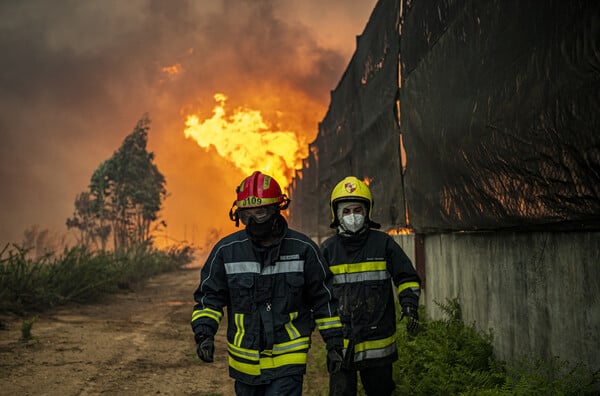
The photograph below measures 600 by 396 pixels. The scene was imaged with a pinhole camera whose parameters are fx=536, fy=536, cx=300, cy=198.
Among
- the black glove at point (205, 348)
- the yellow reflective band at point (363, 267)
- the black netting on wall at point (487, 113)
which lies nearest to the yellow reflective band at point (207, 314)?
the black glove at point (205, 348)

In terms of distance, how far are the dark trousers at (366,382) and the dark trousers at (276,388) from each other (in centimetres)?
87

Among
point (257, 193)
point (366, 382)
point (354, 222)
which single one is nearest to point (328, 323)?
point (257, 193)

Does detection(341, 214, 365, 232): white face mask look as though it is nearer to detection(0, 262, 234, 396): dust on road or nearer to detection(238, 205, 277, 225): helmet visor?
detection(238, 205, 277, 225): helmet visor

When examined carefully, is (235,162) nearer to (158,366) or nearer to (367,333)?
(158,366)

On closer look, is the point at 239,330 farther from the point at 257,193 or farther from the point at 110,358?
the point at 110,358

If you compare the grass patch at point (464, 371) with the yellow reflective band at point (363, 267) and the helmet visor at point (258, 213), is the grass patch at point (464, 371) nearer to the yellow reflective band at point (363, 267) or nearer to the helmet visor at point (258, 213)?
the yellow reflective band at point (363, 267)

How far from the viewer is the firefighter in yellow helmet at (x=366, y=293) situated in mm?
4117

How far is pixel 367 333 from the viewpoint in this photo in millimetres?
4168

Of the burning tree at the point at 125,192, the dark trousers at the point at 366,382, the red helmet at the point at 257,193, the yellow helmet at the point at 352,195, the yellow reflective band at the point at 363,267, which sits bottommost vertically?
the dark trousers at the point at 366,382

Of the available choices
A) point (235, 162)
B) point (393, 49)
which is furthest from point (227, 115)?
point (393, 49)

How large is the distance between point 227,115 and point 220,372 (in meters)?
22.1

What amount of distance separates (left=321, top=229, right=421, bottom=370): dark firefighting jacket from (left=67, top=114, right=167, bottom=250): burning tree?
2656cm

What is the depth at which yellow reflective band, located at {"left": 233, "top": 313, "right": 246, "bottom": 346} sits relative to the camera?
3.26 meters

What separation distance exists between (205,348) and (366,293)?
1503mm
